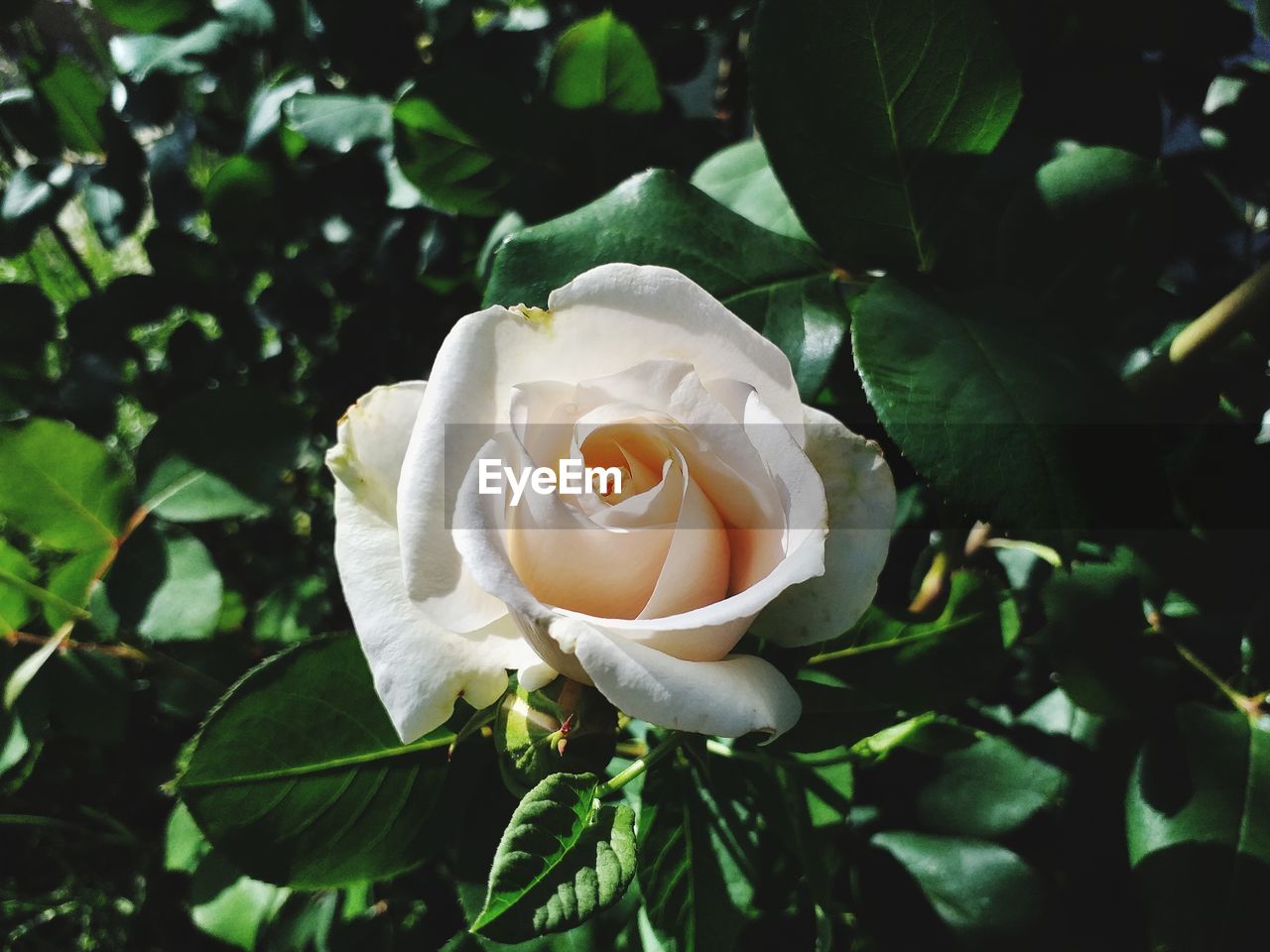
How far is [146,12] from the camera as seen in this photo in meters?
0.85

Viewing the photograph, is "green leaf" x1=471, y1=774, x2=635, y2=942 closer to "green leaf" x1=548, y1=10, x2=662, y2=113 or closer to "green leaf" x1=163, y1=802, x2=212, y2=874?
"green leaf" x1=548, y1=10, x2=662, y2=113

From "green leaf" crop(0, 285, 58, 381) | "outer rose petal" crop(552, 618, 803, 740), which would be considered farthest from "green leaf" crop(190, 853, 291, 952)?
"outer rose petal" crop(552, 618, 803, 740)

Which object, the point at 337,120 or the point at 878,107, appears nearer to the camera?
the point at 878,107

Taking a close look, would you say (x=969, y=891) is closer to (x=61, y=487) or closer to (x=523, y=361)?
(x=523, y=361)

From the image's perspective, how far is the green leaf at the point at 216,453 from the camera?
2.54 ft

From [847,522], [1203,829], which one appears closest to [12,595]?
[847,522]

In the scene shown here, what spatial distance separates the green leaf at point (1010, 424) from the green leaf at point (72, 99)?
86 centimetres

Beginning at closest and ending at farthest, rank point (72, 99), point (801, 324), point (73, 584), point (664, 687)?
1. point (664, 687)
2. point (801, 324)
3. point (73, 584)
4. point (72, 99)

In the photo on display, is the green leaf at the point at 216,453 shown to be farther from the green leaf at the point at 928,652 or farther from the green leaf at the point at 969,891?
the green leaf at the point at 969,891

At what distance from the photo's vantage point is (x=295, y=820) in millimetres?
476

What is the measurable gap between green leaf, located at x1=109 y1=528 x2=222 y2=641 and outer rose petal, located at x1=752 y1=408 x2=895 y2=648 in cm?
57

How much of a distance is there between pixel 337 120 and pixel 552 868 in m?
0.71

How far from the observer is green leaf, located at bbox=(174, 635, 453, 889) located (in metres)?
0.46

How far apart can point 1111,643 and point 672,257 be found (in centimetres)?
47
